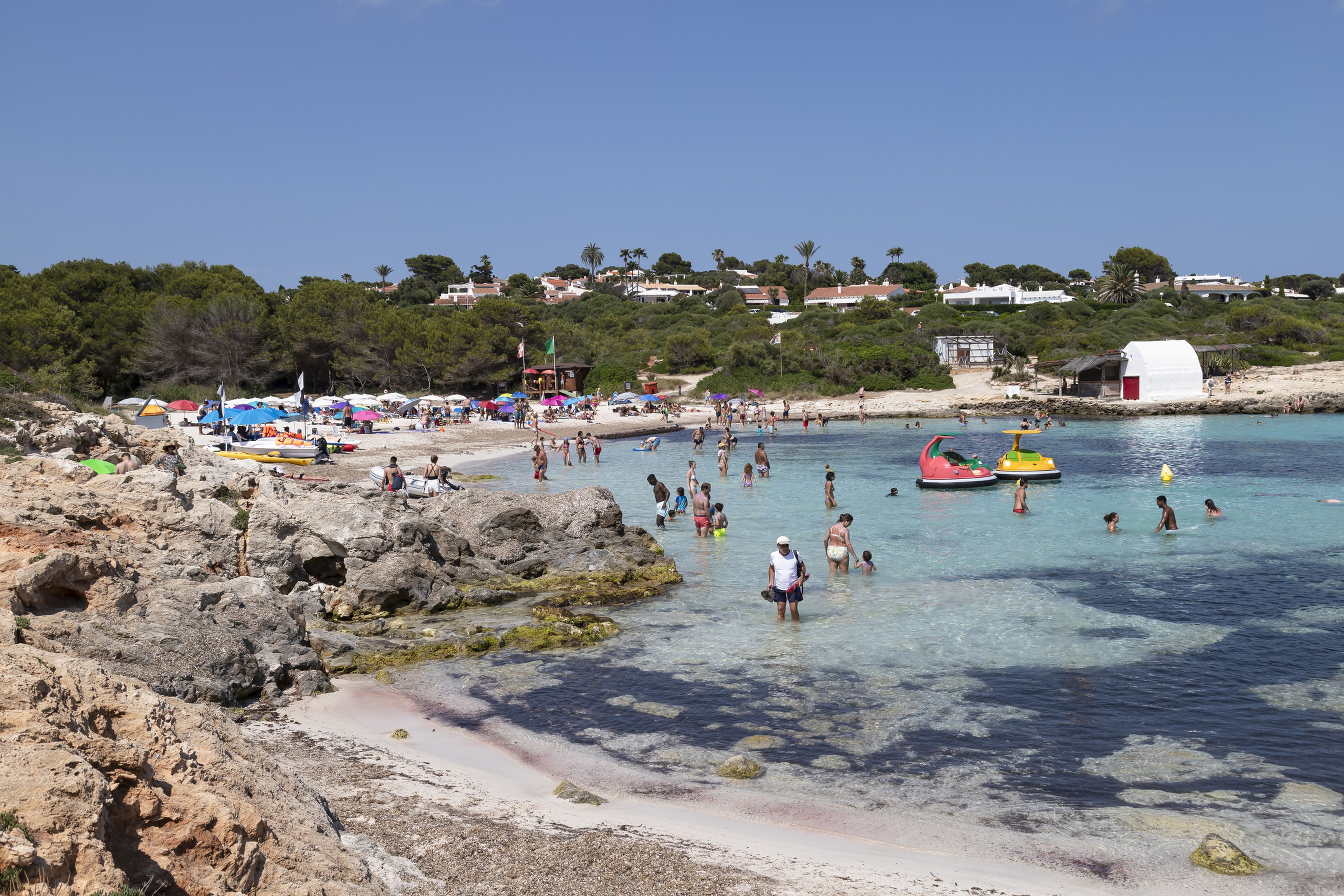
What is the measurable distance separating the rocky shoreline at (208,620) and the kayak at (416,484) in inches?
84.1

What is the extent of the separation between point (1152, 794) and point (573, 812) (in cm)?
473

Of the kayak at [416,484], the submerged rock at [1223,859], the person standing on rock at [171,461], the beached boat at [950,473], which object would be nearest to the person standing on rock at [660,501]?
the kayak at [416,484]

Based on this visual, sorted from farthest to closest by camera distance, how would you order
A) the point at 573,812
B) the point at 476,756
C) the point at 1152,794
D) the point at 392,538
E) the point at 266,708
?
the point at 392,538 < the point at 266,708 < the point at 476,756 < the point at 1152,794 < the point at 573,812

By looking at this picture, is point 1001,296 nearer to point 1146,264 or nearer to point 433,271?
point 1146,264

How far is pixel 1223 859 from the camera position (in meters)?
6.59

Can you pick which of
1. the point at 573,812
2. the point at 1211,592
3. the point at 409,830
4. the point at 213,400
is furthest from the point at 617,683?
the point at 213,400

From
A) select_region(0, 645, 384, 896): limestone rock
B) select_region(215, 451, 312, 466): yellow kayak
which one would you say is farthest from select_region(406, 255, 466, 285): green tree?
select_region(0, 645, 384, 896): limestone rock

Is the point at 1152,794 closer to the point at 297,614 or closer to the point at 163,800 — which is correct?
the point at 163,800

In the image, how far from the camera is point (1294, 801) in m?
7.71

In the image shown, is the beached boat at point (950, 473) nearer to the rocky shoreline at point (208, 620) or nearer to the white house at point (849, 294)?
the rocky shoreline at point (208, 620)

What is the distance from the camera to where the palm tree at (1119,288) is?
96375mm

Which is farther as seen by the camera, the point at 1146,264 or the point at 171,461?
the point at 1146,264

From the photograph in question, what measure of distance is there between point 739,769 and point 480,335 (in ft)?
177

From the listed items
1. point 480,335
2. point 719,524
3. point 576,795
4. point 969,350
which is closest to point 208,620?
point 576,795
